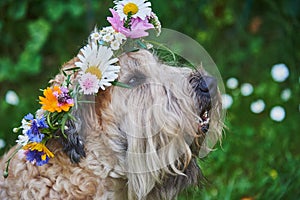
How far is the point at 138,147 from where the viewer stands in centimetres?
Answer: 267

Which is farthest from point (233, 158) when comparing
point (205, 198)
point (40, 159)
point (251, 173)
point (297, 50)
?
point (40, 159)

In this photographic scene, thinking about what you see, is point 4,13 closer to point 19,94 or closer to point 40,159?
point 19,94

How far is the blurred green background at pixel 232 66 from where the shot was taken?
13.8 ft

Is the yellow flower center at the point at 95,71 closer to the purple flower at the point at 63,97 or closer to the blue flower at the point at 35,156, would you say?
the purple flower at the point at 63,97

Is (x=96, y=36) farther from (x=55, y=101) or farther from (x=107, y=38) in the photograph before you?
(x=55, y=101)

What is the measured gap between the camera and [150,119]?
8.71 ft

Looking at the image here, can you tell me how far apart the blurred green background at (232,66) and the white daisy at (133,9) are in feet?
5.05

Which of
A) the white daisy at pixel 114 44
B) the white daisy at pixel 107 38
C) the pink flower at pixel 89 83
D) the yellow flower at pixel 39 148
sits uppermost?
the white daisy at pixel 107 38

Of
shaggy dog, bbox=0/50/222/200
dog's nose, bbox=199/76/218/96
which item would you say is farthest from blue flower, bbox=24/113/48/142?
dog's nose, bbox=199/76/218/96

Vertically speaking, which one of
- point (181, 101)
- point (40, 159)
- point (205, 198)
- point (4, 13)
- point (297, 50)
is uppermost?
point (4, 13)

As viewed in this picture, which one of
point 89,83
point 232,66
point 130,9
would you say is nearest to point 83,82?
point 89,83

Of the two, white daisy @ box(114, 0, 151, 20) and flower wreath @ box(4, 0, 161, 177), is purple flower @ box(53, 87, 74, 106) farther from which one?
white daisy @ box(114, 0, 151, 20)

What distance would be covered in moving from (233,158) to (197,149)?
1.80 m

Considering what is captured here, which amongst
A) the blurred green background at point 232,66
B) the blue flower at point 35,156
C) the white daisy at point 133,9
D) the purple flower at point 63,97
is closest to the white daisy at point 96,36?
the white daisy at point 133,9
